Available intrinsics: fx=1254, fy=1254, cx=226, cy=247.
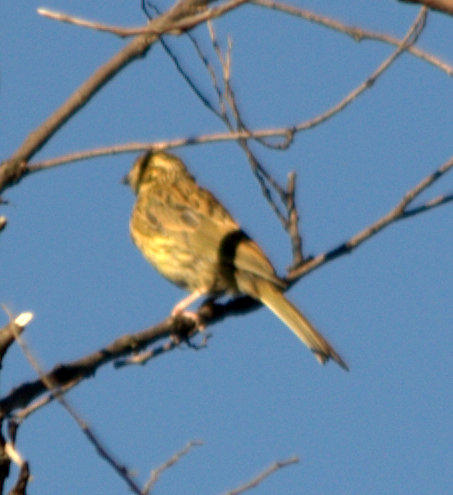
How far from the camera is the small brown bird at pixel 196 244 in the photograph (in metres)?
6.59

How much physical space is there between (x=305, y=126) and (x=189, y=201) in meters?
3.79

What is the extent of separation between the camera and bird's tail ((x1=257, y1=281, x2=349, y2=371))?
6.36m

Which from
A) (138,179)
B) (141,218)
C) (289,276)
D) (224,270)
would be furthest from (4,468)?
(138,179)

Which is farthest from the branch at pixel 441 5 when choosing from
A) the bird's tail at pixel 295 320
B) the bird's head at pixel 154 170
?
the bird's head at pixel 154 170

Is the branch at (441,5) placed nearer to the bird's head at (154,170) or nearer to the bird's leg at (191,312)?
the bird's leg at (191,312)

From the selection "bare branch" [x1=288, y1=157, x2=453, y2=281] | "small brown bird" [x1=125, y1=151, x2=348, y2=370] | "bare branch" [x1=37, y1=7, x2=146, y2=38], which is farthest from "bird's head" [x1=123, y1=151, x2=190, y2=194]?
"bare branch" [x1=37, y1=7, x2=146, y2=38]

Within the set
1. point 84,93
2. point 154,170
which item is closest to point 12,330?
point 84,93

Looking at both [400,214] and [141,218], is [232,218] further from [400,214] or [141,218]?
[400,214]

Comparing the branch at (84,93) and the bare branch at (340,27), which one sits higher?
the branch at (84,93)

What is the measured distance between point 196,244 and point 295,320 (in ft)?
3.45

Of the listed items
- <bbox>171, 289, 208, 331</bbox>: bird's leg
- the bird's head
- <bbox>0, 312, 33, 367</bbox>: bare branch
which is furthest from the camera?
the bird's head

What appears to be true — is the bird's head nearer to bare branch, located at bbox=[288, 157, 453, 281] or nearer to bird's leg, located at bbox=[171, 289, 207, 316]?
bird's leg, located at bbox=[171, 289, 207, 316]

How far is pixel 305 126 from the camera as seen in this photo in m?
4.25

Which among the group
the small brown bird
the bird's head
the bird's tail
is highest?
the bird's head
